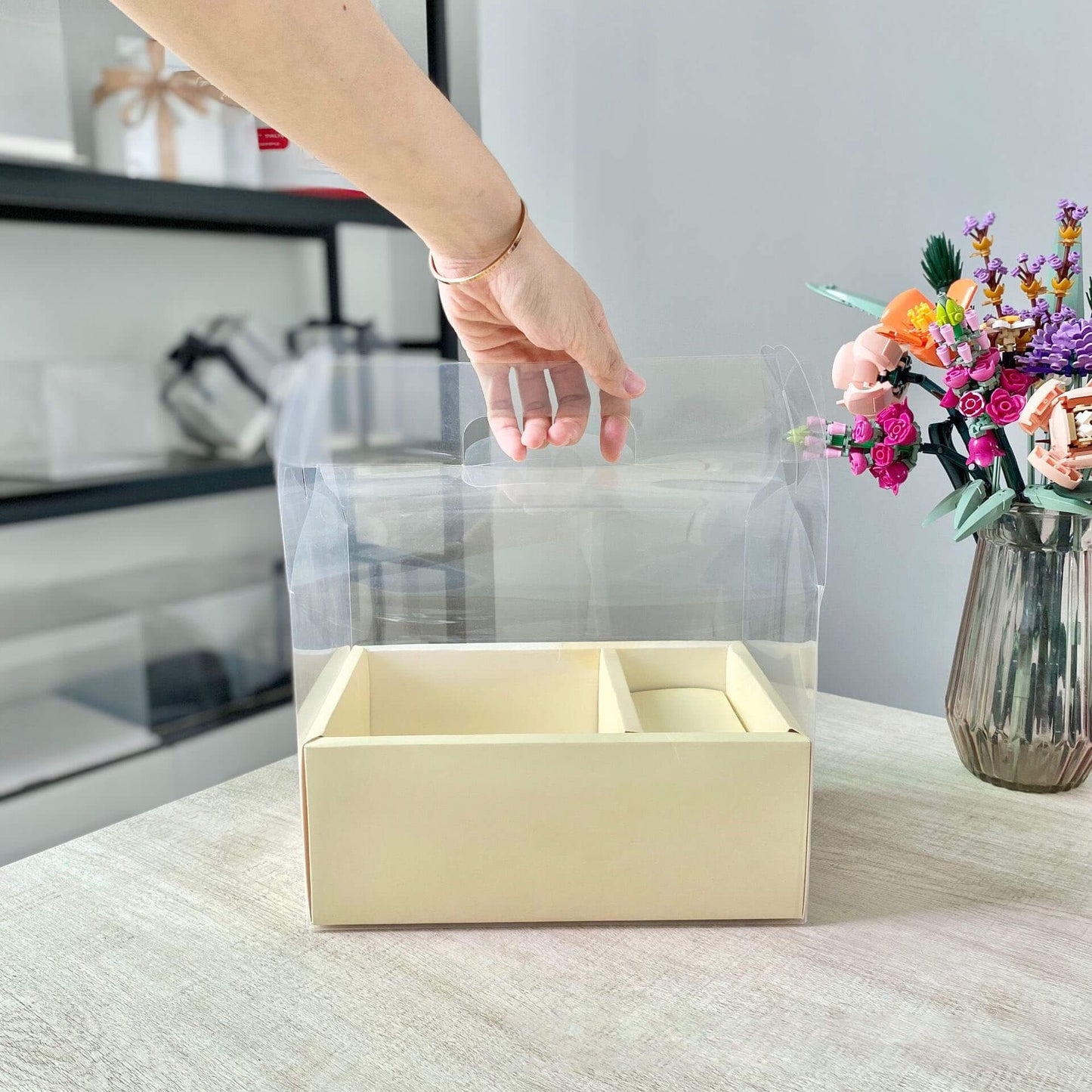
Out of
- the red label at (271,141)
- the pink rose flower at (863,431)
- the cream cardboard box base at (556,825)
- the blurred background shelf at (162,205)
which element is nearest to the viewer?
the cream cardboard box base at (556,825)

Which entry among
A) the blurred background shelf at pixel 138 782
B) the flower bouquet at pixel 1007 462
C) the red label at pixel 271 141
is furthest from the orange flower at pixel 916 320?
the blurred background shelf at pixel 138 782

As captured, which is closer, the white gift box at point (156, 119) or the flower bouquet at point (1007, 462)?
the flower bouquet at point (1007, 462)

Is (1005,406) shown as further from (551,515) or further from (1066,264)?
(551,515)

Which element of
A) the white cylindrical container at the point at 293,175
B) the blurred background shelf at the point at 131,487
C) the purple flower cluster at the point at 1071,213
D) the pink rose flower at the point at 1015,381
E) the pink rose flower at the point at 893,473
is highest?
the white cylindrical container at the point at 293,175

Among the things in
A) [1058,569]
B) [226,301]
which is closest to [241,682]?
[226,301]

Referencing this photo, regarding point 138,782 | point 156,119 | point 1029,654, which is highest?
point 156,119

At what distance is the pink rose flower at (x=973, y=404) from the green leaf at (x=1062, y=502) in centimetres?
8

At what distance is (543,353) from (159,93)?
4.23 feet

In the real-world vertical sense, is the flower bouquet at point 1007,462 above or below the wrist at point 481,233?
below

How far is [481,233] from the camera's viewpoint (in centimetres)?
73

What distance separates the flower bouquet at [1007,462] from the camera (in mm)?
785

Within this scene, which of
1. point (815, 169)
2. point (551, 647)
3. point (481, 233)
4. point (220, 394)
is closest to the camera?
point (481, 233)

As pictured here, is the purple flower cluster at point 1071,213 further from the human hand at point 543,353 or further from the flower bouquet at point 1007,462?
the human hand at point 543,353

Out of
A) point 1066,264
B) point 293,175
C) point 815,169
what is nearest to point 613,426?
point 1066,264
